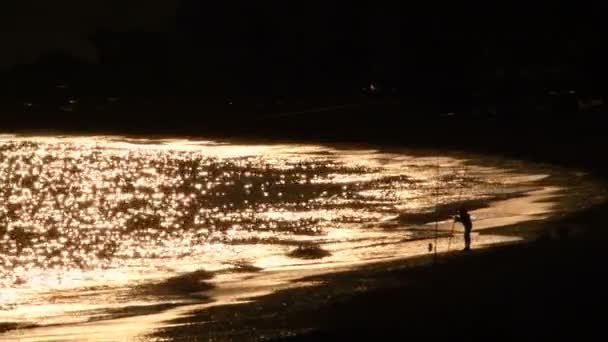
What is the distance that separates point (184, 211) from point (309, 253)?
624 inches

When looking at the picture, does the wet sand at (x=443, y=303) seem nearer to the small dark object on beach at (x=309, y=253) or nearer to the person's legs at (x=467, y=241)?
the person's legs at (x=467, y=241)

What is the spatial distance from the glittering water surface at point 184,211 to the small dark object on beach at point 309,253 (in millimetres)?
214

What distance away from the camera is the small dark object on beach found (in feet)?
97.0

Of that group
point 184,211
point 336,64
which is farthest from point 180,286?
point 336,64

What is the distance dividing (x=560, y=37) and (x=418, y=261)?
1192 inches

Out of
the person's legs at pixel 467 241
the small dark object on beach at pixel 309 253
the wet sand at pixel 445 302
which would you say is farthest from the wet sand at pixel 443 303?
the small dark object on beach at pixel 309 253

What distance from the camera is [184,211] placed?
45406mm

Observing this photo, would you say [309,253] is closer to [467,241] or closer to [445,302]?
[467,241]

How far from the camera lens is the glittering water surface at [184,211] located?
27.6 metres

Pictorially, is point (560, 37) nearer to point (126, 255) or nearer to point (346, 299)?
point (126, 255)

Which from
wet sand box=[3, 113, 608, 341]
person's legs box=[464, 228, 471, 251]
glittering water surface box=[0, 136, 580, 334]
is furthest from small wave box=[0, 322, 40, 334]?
person's legs box=[464, 228, 471, 251]

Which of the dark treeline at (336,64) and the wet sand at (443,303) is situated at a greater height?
the dark treeline at (336,64)

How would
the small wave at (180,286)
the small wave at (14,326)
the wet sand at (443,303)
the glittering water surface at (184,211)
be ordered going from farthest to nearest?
the glittering water surface at (184,211) < the small wave at (180,286) < the small wave at (14,326) < the wet sand at (443,303)

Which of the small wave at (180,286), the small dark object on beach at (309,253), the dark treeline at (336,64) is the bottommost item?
the small wave at (180,286)
